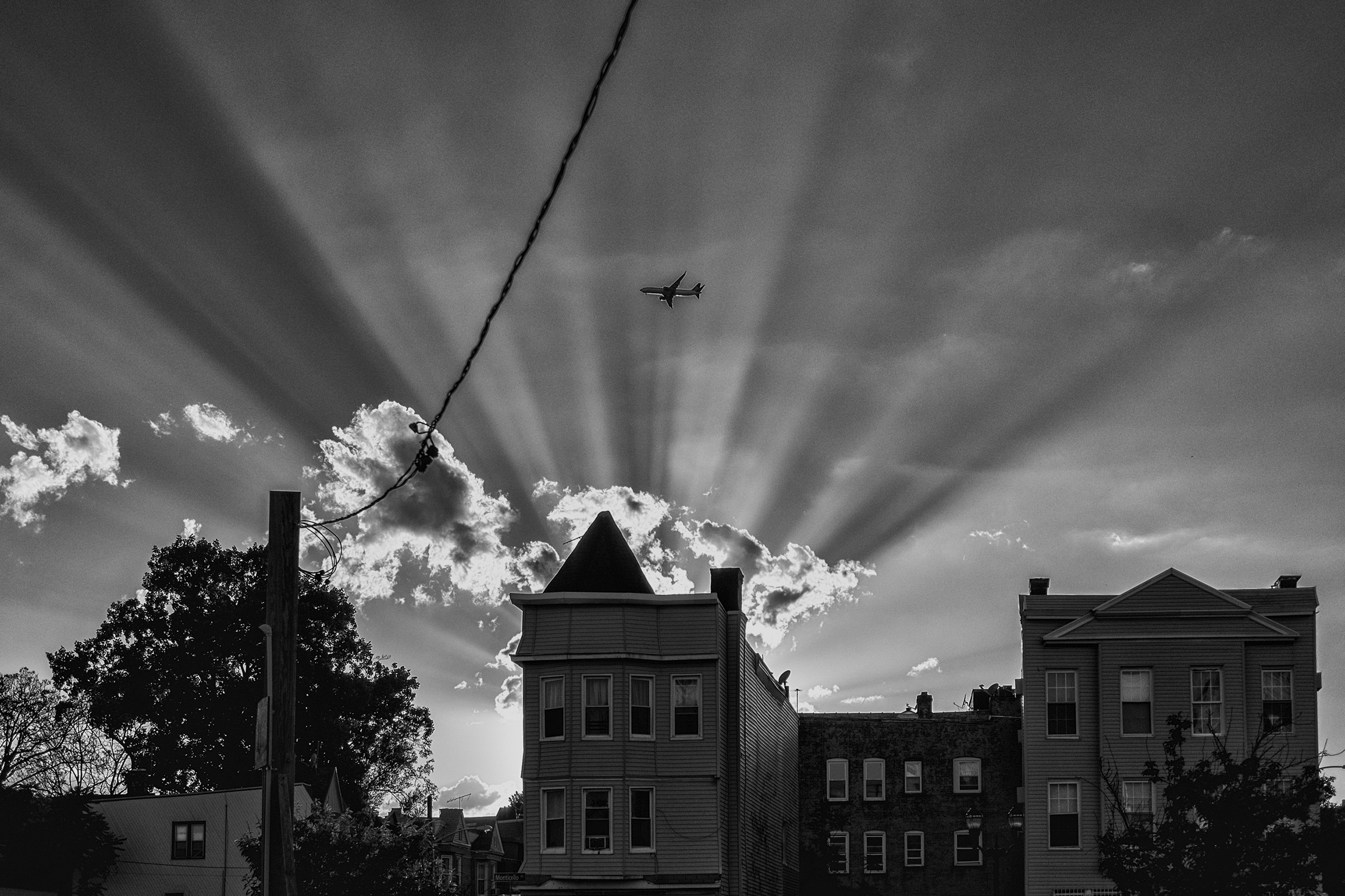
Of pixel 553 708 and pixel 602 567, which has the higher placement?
pixel 602 567

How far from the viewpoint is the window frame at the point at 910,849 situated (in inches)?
2318

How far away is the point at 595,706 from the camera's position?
4719cm

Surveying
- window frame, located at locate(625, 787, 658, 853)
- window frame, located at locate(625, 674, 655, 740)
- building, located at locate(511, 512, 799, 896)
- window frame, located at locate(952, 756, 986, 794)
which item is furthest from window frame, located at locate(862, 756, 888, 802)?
window frame, located at locate(625, 674, 655, 740)

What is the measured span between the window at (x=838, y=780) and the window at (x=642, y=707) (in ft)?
50.4

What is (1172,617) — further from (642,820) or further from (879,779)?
(642,820)

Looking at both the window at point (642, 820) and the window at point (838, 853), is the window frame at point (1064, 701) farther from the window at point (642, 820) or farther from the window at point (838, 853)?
the window at point (642, 820)

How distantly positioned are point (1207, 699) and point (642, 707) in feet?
59.9

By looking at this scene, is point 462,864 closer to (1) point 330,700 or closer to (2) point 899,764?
(1) point 330,700

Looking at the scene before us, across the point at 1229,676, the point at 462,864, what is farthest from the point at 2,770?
the point at 1229,676

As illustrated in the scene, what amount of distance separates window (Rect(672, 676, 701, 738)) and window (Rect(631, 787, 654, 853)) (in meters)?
2.04

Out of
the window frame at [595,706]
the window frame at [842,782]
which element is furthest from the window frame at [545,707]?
the window frame at [842,782]

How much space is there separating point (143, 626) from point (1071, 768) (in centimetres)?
5044

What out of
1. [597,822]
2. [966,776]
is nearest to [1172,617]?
[966,776]

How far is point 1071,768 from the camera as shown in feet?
166
